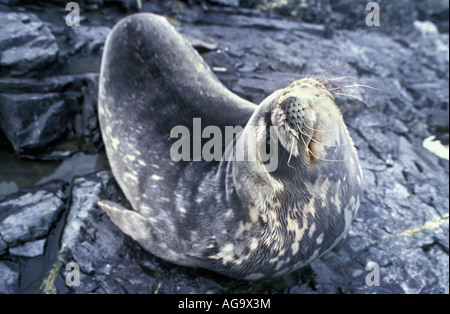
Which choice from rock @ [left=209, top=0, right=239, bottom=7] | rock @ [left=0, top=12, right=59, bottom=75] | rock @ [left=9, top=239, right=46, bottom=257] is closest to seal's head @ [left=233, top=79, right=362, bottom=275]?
rock @ [left=9, top=239, right=46, bottom=257]

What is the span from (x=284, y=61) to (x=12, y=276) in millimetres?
4301

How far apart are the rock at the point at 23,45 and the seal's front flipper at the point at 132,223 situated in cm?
198

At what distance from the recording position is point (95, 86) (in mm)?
4164

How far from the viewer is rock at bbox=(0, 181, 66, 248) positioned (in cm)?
295

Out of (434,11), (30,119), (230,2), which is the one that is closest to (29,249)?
(30,119)

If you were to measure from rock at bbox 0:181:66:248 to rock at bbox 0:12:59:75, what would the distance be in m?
1.43

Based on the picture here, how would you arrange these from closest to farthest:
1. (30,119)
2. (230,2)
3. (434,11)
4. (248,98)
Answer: (30,119) → (248,98) → (230,2) → (434,11)

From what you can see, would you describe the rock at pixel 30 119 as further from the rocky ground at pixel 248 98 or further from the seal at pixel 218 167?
the seal at pixel 218 167

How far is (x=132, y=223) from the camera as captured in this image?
296 centimetres

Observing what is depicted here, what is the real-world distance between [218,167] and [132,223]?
2.76ft

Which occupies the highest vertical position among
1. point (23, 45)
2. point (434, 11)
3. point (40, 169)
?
point (434, 11)

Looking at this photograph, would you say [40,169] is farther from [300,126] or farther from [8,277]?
[300,126]

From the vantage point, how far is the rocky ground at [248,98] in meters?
2.94
